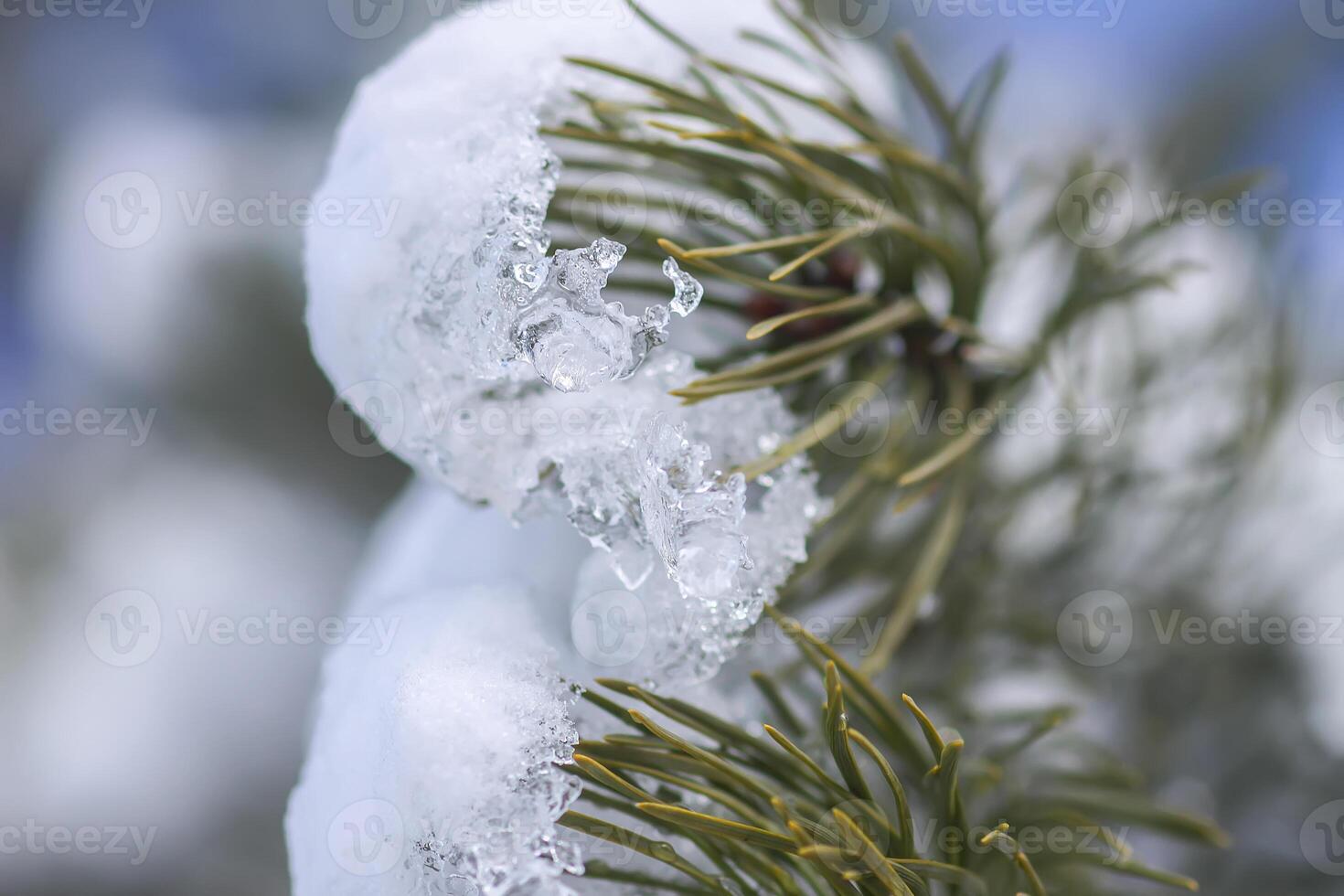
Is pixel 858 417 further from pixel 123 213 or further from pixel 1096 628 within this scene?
pixel 123 213

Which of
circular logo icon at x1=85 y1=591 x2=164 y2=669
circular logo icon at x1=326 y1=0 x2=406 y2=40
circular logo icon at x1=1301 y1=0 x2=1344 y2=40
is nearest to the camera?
circular logo icon at x1=1301 y1=0 x2=1344 y2=40

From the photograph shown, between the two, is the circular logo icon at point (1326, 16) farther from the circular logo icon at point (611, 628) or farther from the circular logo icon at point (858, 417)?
the circular logo icon at point (611, 628)

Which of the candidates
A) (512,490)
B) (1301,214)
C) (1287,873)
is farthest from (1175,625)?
(512,490)

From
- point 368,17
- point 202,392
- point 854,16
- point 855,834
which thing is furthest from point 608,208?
point 368,17

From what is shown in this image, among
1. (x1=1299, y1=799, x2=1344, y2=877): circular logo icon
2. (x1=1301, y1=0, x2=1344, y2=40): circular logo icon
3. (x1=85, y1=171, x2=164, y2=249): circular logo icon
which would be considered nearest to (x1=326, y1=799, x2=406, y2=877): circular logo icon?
(x1=1299, y1=799, x2=1344, y2=877): circular logo icon

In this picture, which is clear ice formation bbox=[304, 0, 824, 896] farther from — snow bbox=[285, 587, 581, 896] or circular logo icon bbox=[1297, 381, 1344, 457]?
circular logo icon bbox=[1297, 381, 1344, 457]

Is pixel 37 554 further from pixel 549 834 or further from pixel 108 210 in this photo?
pixel 549 834
